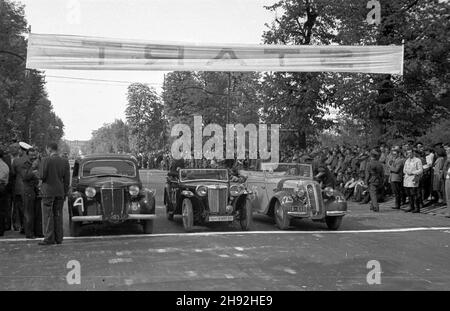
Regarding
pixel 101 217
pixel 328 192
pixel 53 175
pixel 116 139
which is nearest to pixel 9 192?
pixel 53 175

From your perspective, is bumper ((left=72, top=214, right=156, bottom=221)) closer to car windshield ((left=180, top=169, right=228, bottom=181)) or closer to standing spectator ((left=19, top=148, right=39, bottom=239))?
standing spectator ((left=19, top=148, right=39, bottom=239))

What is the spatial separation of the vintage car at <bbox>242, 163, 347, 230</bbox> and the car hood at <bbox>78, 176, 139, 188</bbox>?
10.8ft

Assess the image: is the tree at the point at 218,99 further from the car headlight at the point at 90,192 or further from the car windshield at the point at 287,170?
the car headlight at the point at 90,192

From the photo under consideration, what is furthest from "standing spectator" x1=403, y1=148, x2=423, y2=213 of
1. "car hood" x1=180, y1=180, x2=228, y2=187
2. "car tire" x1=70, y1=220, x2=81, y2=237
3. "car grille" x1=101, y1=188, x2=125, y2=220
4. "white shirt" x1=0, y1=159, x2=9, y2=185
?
"white shirt" x1=0, y1=159, x2=9, y2=185

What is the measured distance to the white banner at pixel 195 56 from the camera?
11508mm

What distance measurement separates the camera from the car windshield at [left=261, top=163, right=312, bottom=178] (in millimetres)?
13273

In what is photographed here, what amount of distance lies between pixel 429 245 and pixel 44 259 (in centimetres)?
691

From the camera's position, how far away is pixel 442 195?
15945mm

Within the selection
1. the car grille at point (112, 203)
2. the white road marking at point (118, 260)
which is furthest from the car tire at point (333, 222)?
the white road marking at point (118, 260)

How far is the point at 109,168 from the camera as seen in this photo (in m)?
12.3

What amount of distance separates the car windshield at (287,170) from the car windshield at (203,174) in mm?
1320

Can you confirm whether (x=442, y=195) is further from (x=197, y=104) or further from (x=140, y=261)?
(x=197, y=104)

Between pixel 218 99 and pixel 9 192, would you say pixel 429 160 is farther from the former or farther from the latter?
pixel 218 99
